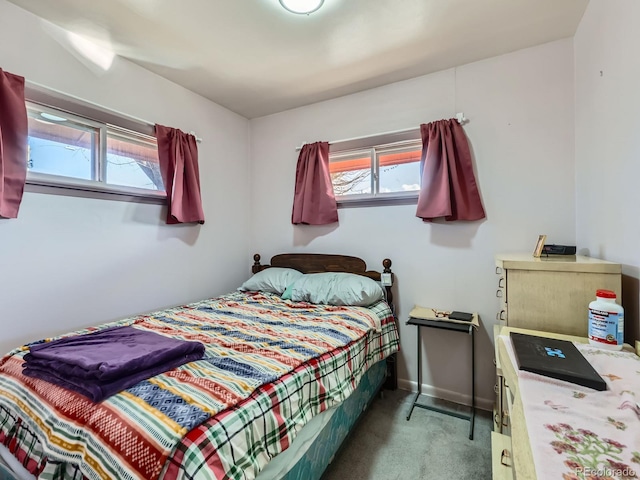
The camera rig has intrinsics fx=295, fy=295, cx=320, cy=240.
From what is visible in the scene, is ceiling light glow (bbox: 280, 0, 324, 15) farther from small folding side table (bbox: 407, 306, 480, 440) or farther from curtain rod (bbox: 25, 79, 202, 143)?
small folding side table (bbox: 407, 306, 480, 440)

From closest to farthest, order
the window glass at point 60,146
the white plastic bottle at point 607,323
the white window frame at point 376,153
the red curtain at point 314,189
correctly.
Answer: the white plastic bottle at point 607,323 < the window glass at point 60,146 < the white window frame at point 376,153 < the red curtain at point 314,189

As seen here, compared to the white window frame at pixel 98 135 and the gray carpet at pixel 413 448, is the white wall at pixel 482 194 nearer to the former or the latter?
the gray carpet at pixel 413 448

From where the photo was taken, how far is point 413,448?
1.82 meters

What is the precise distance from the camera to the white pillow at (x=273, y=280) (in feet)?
8.86

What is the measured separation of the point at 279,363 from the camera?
50.9 inches

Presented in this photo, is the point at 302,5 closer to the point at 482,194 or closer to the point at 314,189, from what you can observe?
the point at 314,189

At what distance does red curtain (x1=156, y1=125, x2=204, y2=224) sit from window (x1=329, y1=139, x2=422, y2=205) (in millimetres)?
1287

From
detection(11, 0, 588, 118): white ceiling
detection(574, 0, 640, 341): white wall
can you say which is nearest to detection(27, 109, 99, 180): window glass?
detection(11, 0, 588, 118): white ceiling

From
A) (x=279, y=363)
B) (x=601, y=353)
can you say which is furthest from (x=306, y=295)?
(x=601, y=353)

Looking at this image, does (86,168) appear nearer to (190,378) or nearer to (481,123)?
(190,378)

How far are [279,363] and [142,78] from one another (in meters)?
2.44

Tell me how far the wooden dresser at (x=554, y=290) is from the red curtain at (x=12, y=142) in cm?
269

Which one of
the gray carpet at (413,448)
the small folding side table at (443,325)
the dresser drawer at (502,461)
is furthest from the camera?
the small folding side table at (443,325)

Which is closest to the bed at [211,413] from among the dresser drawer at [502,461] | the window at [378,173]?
the dresser drawer at [502,461]
